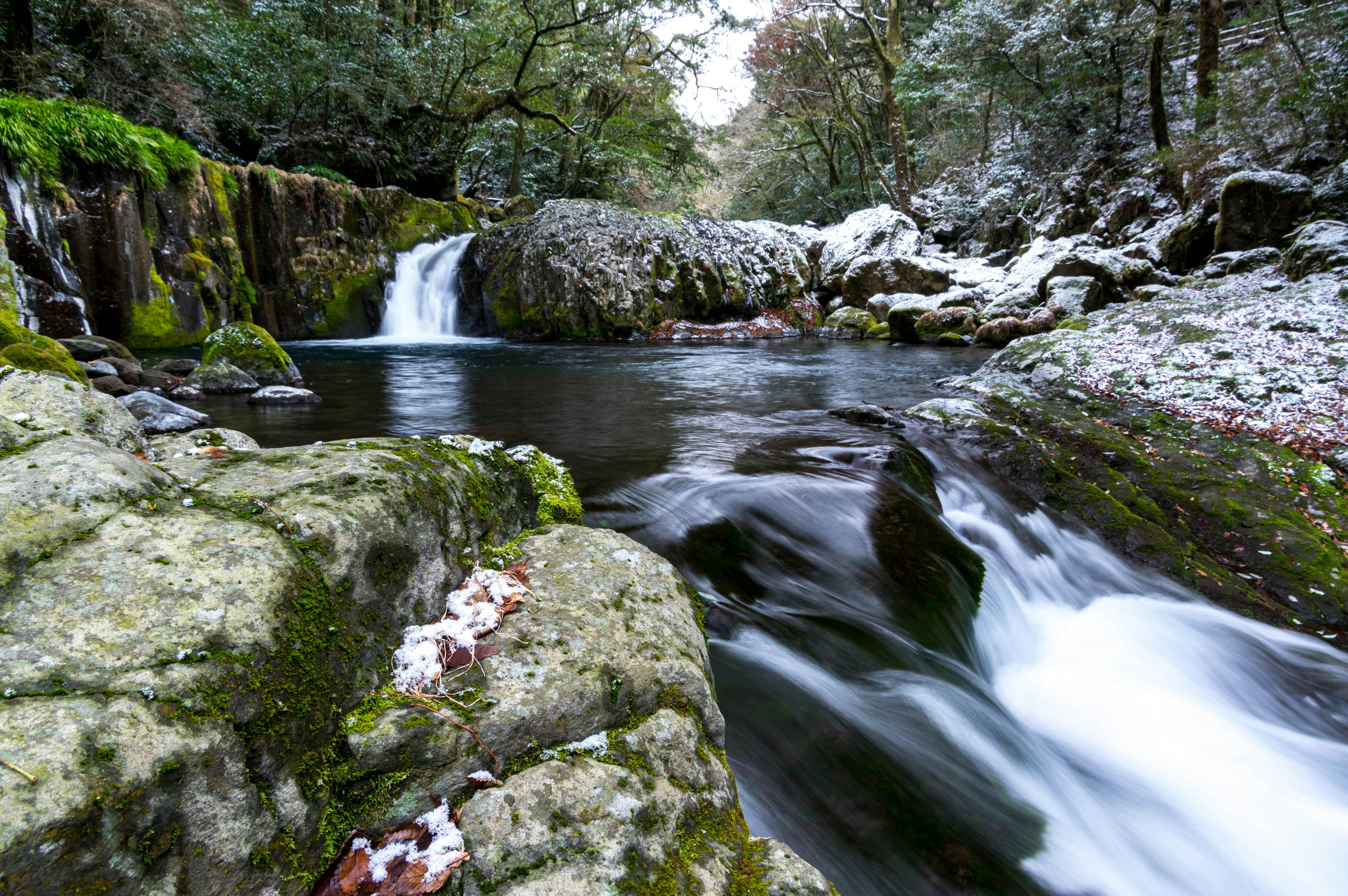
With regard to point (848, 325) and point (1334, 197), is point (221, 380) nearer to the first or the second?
point (848, 325)

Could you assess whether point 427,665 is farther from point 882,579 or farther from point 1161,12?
point 1161,12

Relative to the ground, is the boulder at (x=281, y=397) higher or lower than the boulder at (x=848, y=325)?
lower

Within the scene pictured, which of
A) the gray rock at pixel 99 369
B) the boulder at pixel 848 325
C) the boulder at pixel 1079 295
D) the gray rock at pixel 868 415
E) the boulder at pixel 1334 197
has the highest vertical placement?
the boulder at pixel 1334 197

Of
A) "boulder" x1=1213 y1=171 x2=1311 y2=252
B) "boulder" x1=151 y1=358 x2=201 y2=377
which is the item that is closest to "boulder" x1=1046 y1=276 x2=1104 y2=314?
"boulder" x1=1213 y1=171 x2=1311 y2=252

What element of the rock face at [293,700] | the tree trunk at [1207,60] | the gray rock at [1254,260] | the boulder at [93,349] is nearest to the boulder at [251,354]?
the boulder at [93,349]

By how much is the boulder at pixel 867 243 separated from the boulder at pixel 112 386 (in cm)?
1598

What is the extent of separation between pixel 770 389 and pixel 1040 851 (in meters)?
6.84

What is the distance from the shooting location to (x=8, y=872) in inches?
34.8

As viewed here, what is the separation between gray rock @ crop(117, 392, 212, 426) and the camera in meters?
5.08

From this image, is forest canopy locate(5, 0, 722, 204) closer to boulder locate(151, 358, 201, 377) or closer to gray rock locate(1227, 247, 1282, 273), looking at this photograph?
boulder locate(151, 358, 201, 377)

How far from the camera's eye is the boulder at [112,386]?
5754 millimetres

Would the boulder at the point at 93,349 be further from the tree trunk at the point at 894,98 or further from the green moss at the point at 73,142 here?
the tree trunk at the point at 894,98

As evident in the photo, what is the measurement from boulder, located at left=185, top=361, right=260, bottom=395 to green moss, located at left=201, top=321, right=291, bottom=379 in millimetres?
108

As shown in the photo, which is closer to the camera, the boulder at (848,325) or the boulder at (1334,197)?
the boulder at (1334,197)
